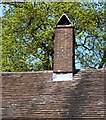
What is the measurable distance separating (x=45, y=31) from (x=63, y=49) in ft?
23.6

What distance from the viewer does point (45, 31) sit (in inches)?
661

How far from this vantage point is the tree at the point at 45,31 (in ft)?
55.3

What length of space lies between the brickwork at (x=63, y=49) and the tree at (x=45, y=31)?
6.76 metres

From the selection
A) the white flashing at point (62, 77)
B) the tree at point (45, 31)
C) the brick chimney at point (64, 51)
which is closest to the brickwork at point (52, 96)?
the white flashing at point (62, 77)

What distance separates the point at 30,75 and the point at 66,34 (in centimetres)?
151

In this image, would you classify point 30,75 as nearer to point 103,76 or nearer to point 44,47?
point 103,76

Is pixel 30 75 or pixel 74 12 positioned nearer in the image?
pixel 30 75

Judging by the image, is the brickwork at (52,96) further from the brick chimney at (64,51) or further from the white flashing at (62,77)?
the brick chimney at (64,51)

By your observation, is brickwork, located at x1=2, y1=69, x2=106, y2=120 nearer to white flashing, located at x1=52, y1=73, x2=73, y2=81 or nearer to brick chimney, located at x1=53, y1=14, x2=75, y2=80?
white flashing, located at x1=52, y1=73, x2=73, y2=81

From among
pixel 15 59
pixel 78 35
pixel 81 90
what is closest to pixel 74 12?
pixel 78 35

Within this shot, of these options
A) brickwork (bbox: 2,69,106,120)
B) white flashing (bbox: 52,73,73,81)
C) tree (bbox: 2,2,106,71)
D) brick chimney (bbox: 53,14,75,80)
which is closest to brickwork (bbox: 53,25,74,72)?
brick chimney (bbox: 53,14,75,80)

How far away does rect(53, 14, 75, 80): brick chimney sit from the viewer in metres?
9.42

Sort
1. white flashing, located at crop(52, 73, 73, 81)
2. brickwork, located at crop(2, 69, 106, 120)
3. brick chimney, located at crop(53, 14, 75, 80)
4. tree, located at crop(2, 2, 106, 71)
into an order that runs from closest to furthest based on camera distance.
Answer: brickwork, located at crop(2, 69, 106, 120) < white flashing, located at crop(52, 73, 73, 81) < brick chimney, located at crop(53, 14, 75, 80) < tree, located at crop(2, 2, 106, 71)

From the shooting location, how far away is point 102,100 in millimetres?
8242
